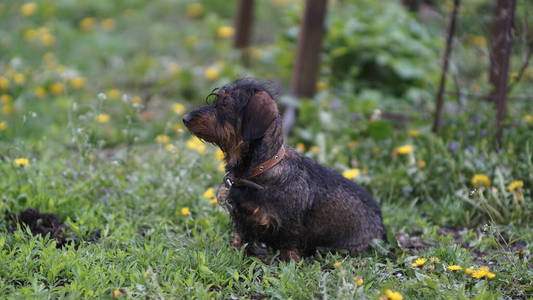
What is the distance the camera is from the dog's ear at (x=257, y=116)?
3607 mm

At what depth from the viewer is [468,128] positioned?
5957mm

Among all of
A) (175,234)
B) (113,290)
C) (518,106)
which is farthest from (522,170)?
(113,290)

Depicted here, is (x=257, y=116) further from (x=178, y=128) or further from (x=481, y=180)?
(x=481, y=180)

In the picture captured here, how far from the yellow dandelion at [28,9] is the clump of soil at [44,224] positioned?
688cm

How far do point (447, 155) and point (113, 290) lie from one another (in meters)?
3.42

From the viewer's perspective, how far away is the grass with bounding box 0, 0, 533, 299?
3580 mm

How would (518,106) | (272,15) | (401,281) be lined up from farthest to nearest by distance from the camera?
(272,15) → (518,106) → (401,281)

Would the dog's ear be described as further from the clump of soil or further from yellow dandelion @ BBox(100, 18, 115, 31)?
yellow dandelion @ BBox(100, 18, 115, 31)

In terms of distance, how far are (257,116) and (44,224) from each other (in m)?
1.88

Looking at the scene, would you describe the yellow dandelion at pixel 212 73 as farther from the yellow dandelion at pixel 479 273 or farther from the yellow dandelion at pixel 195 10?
the yellow dandelion at pixel 479 273

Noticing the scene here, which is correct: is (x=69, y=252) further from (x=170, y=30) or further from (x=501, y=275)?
(x=170, y=30)

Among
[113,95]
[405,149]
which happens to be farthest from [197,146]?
[113,95]

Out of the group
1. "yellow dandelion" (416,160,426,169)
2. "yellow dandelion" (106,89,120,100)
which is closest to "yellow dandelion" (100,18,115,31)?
"yellow dandelion" (106,89,120,100)

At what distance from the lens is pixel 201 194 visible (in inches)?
203
